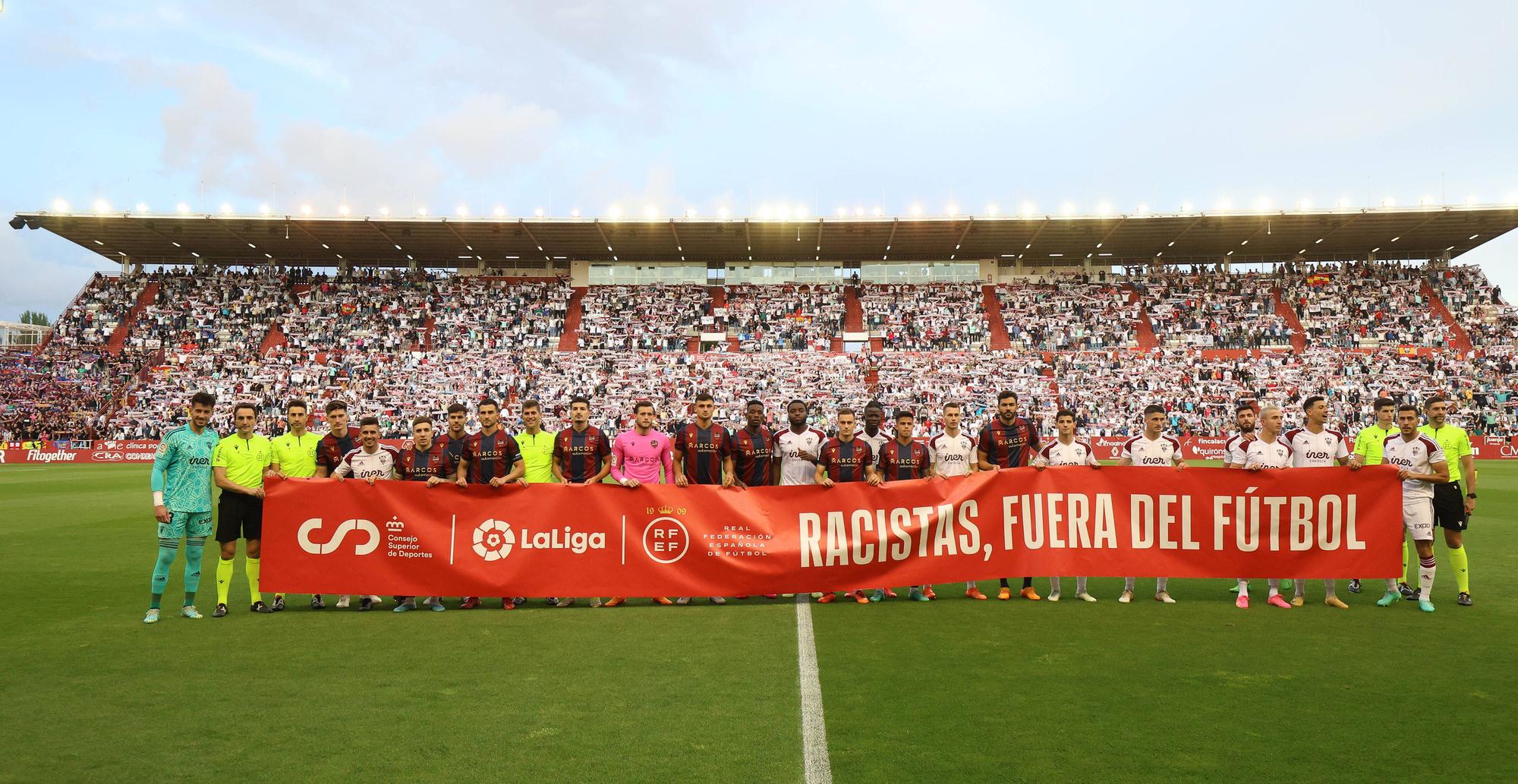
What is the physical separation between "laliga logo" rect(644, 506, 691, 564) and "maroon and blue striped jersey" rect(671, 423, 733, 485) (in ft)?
3.06

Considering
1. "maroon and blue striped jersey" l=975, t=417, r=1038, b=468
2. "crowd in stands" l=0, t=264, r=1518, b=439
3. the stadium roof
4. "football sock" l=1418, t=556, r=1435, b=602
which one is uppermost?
the stadium roof

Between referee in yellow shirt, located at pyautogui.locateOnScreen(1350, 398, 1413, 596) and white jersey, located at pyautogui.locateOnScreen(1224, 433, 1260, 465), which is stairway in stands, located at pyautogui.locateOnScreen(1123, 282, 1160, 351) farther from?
white jersey, located at pyautogui.locateOnScreen(1224, 433, 1260, 465)

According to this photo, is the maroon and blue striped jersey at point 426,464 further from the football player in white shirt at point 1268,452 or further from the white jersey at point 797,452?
the football player in white shirt at point 1268,452

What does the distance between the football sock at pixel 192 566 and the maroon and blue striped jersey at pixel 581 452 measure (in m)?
3.34

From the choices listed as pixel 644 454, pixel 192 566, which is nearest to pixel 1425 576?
pixel 644 454

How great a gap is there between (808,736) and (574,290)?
43.9m

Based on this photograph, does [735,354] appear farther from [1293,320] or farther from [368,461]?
[368,461]

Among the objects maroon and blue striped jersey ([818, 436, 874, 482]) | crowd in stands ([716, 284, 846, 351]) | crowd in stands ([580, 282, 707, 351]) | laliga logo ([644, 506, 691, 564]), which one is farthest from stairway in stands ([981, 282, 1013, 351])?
laliga logo ([644, 506, 691, 564])

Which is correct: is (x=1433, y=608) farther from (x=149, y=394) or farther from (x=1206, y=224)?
(x=149, y=394)

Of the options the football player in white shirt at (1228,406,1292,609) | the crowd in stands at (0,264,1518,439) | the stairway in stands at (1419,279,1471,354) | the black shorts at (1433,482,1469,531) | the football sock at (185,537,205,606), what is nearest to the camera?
the football sock at (185,537,205,606)

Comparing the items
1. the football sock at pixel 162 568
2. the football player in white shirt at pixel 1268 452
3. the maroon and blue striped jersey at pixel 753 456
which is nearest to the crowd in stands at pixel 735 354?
the maroon and blue striped jersey at pixel 753 456

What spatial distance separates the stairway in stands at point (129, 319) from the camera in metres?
41.5

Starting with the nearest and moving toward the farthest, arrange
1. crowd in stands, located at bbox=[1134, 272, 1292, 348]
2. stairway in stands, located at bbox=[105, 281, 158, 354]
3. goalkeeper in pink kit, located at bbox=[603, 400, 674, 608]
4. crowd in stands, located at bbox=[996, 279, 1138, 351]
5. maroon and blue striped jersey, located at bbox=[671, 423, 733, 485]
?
goalkeeper in pink kit, located at bbox=[603, 400, 674, 608], maroon and blue striped jersey, located at bbox=[671, 423, 733, 485], crowd in stands, located at bbox=[1134, 272, 1292, 348], crowd in stands, located at bbox=[996, 279, 1138, 351], stairway in stands, located at bbox=[105, 281, 158, 354]

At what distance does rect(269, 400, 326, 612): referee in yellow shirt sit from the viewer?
27.6 feet
